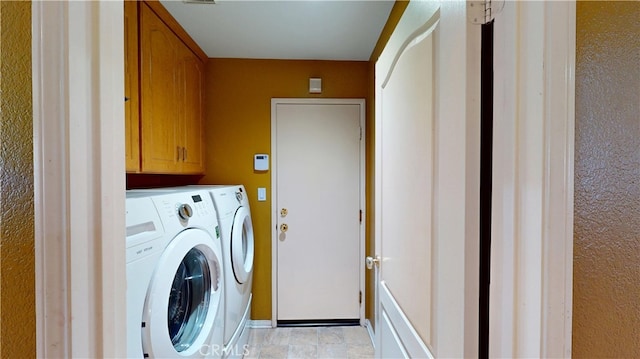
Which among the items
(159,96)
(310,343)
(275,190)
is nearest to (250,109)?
(275,190)

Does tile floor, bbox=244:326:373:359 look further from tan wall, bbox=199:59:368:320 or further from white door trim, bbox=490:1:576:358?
white door trim, bbox=490:1:576:358

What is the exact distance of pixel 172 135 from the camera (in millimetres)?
1820

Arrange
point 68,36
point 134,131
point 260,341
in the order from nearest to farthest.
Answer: point 68,36
point 134,131
point 260,341

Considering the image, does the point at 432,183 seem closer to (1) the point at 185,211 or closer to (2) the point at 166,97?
(1) the point at 185,211

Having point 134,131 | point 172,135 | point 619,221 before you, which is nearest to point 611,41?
point 619,221

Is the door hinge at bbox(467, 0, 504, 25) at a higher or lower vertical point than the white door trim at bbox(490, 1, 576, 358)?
higher

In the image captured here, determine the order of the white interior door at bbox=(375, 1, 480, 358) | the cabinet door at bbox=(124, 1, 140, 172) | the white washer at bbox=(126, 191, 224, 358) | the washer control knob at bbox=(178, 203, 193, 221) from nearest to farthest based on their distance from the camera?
the white interior door at bbox=(375, 1, 480, 358)
the white washer at bbox=(126, 191, 224, 358)
the washer control knob at bbox=(178, 203, 193, 221)
the cabinet door at bbox=(124, 1, 140, 172)

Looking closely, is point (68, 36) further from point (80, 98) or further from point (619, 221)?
point (619, 221)

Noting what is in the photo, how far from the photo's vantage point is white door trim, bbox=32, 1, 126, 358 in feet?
1.41

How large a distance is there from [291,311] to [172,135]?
Result: 171 centimetres

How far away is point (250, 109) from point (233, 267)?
4.40 feet

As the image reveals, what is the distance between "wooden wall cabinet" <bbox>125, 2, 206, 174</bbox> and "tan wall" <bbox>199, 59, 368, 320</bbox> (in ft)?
0.57

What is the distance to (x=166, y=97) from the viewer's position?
1.74 meters

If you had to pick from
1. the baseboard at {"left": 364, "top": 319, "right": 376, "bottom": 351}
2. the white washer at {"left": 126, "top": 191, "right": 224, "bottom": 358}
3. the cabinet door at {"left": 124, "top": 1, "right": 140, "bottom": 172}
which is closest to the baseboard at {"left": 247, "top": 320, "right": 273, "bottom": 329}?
the baseboard at {"left": 364, "top": 319, "right": 376, "bottom": 351}
